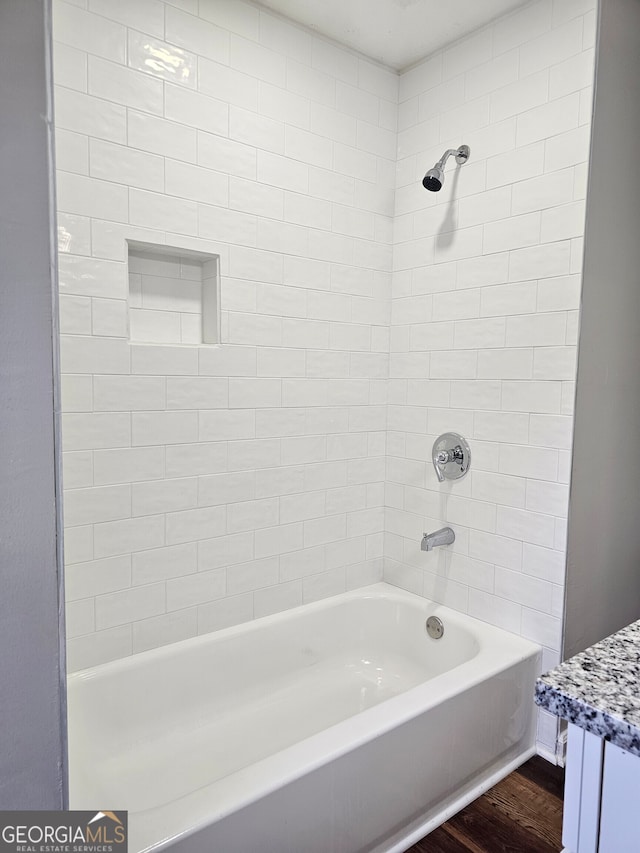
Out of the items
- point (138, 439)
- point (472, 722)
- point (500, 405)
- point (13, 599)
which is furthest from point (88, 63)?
point (472, 722)

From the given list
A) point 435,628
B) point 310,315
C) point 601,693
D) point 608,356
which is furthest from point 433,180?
point 601,693

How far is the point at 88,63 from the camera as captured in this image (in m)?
1.78

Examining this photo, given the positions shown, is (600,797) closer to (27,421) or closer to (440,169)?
(27,421)

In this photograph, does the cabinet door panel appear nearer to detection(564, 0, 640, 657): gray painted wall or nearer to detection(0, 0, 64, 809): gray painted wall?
detection(0, 0, 64, 809): gray painted wall

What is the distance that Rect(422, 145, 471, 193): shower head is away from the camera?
221cm

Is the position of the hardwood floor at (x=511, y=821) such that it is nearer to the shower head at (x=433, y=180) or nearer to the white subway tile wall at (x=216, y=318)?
the white subway tile wall at (x=216, y=318)

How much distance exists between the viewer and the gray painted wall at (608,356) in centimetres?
201

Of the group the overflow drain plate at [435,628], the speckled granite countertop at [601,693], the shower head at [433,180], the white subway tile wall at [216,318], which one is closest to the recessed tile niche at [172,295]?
the white subway tile wall at [216,318]

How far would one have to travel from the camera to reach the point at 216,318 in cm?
213

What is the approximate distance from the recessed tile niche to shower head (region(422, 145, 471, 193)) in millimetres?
882

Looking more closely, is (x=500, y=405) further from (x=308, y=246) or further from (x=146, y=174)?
(x=146, y=174)

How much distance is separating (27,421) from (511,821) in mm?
1945

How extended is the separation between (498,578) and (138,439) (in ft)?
4.98

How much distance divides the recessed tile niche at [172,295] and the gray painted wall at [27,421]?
1.16 meters
